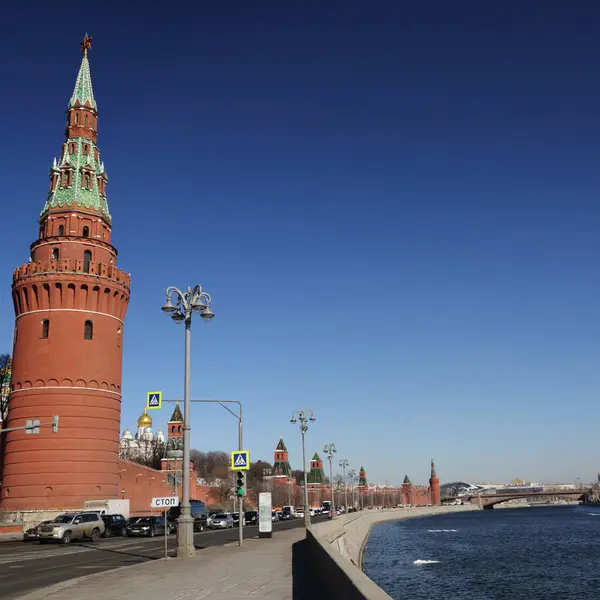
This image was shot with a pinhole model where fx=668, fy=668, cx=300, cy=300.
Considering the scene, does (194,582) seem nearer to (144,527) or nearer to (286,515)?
(144,527)

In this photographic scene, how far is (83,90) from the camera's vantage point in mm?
62906

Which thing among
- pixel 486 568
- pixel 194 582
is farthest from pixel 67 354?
pixel 194 582

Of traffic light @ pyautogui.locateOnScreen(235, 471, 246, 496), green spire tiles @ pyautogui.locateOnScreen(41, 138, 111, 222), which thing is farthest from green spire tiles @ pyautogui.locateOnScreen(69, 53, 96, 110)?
traffic light @ pyautogui.locateOnScreen(235, 471, 246, 496)

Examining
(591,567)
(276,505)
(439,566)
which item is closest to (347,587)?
(439,566)

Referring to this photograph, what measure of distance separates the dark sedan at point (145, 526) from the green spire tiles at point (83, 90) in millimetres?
38423

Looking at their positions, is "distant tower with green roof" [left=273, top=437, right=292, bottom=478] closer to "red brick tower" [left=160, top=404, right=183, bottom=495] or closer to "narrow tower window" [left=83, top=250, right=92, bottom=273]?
"red brick tower" [left=160, top=404, right=183, bottom=495]

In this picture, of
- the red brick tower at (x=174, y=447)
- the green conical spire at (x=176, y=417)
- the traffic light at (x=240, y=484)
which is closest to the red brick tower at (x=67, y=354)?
the traffic light at (x=240, y=484)

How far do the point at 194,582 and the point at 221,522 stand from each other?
42156 mm

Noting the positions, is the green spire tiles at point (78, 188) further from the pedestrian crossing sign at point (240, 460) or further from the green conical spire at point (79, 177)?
the pedestrian crossing sign at point (240, 460)

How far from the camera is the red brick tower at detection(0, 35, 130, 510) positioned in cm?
5244

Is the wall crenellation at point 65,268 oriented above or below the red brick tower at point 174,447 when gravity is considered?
above

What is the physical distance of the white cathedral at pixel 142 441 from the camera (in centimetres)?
14659

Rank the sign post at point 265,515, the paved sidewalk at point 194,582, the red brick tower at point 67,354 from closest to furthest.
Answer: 1. the paved sidewalk at point 194,582
2. the sign post at point 265,515
3. the red brick tower at point 67,354

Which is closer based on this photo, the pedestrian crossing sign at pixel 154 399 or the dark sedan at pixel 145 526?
the pedestrian crossing sign at pixel 154 399
